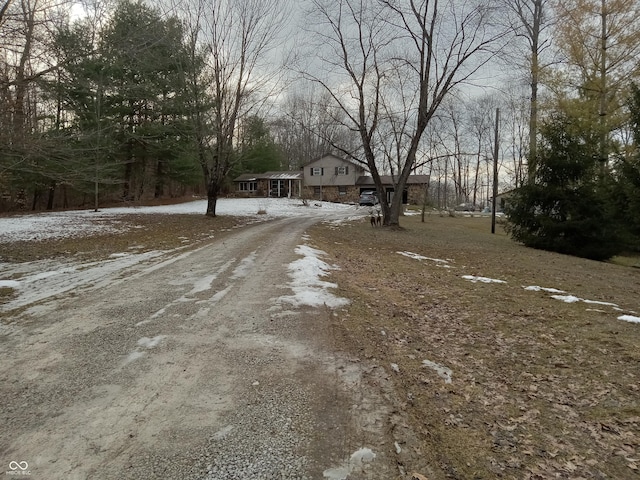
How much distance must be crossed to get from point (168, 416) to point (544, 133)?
1795cm

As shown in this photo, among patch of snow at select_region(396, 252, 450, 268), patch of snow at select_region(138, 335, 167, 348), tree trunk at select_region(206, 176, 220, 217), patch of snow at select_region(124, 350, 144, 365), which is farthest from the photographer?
tree trunk at select_region(206, 176, 220, 217)

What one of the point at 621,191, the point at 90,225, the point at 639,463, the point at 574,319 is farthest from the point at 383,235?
the point at 639,463

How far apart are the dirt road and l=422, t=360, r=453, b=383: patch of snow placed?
65 cm

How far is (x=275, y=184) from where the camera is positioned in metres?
49.2

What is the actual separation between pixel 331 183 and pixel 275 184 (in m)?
7.31

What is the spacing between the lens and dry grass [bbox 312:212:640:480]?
2.58 meters

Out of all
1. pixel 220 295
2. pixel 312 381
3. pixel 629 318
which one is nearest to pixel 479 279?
pixel 629 318

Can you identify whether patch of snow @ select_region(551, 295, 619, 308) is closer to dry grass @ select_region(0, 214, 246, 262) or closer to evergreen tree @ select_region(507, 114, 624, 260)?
dry grass @ select_region(0, 214, 246, 262)

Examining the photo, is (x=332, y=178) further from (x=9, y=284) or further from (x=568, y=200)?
(x=9, y=284)

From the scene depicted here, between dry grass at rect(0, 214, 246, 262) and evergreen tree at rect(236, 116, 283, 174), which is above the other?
evergreen tree at rect(236, 116, 283, 174)

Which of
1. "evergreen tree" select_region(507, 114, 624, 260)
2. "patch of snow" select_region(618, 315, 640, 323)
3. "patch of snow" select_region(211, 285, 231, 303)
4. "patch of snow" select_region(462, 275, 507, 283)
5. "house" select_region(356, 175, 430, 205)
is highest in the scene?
"house" select_region(356, 175, 430, 205)

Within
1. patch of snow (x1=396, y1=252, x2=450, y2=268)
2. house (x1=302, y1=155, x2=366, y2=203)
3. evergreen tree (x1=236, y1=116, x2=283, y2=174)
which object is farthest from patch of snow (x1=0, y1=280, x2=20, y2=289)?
house (x1=302, y1=155, x2=366, y2=203)

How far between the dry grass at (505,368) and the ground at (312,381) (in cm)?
2

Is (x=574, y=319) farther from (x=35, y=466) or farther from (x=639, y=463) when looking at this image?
(x=35, y=466)
